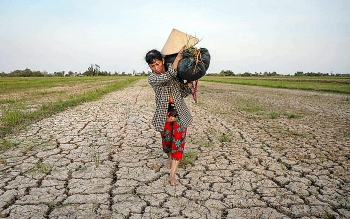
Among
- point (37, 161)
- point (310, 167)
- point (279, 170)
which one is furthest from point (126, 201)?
point (310, 167)

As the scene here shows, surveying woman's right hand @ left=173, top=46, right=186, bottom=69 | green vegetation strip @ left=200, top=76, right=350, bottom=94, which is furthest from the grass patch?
green vegetation strip @ left=200, top=76, right=350, bottom=94

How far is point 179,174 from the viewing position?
2.93 m

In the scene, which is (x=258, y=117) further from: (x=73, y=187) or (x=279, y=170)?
(x=73, y=187)

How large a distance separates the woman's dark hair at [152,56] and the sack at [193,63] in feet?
0.84

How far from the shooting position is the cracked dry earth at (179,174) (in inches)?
86.2

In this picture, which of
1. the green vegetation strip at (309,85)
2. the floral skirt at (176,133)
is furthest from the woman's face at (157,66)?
the green vegetation strip at (309,85)

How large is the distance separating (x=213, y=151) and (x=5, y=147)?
2831 mm

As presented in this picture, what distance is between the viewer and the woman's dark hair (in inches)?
95.3

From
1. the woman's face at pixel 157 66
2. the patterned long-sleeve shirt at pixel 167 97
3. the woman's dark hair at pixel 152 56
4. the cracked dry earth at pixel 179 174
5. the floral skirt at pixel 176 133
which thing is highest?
the woman's dark hair at pixel 152 56

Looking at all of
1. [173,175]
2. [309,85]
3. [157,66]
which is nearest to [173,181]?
[173,175]

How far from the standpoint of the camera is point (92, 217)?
204 centimetres

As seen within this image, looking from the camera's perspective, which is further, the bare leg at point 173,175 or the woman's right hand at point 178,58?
the bare leg at point 173,175

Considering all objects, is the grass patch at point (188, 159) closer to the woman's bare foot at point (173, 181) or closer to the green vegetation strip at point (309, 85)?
the woman's bare foot at point (173, 181)

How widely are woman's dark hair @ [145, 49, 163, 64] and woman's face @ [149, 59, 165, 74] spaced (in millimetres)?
28
